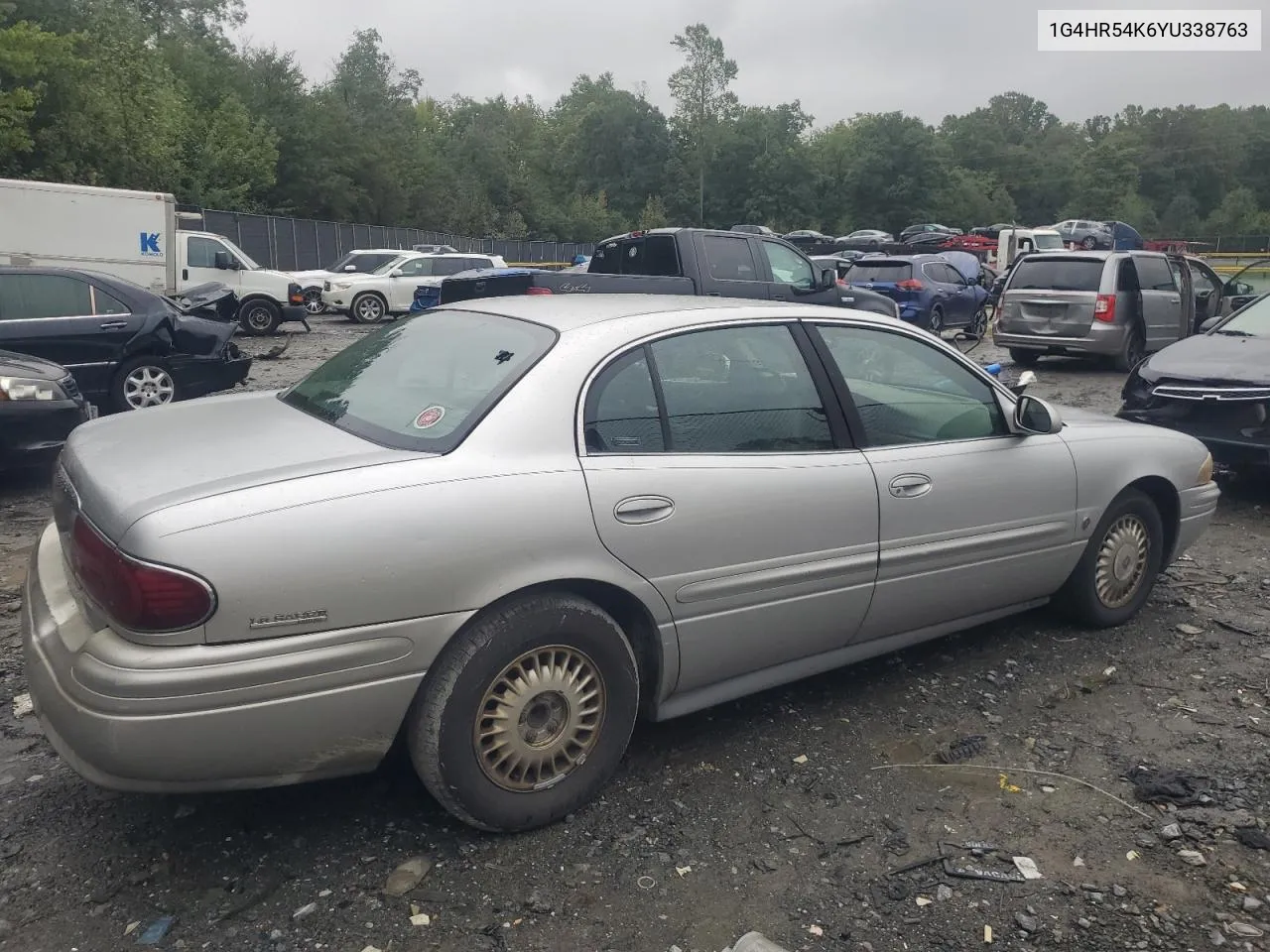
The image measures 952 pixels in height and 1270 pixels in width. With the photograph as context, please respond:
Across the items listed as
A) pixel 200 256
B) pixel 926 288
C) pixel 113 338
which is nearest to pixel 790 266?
pixel 926 288

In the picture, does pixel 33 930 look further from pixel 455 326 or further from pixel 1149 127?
pixel 1149 127

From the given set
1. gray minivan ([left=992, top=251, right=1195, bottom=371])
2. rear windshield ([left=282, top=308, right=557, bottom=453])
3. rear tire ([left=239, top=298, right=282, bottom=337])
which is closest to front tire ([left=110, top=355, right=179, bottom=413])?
rear windshield ([left=282, top=308, right=557, bottom=453])

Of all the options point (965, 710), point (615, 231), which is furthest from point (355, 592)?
point (615, 231)

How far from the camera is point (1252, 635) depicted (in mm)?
4906

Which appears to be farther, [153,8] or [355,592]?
[153,8]

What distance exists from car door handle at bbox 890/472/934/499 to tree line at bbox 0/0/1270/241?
24.5 metres

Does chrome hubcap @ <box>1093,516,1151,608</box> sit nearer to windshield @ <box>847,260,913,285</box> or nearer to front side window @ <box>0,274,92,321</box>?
front side window @ <box>0,274,92,321</box>

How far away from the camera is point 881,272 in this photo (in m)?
18.2

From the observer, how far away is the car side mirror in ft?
13.9

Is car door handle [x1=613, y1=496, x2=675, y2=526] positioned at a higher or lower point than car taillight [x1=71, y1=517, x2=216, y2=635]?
higher

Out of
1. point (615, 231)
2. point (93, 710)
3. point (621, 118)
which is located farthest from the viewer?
point (621, 118)

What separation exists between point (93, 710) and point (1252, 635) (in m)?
4.85

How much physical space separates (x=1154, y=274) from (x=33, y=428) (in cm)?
1357

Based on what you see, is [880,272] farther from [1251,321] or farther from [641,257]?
[1251,321]
